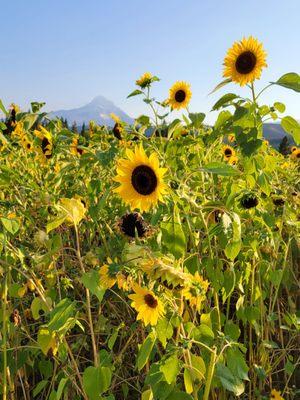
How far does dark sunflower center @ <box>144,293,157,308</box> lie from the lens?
42.8 inches

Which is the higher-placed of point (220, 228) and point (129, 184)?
point (129, 184)

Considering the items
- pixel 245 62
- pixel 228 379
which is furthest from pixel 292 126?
pixel 228 379

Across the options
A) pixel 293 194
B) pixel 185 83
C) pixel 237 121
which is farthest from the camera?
pixel 185 83

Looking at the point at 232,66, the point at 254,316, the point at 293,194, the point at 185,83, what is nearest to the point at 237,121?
the point at 232,66

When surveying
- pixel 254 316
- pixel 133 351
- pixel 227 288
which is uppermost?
pixel 227 288

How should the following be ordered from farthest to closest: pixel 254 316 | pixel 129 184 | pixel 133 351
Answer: pixel 133 351 < pixel 254 316 < pixel 129 184

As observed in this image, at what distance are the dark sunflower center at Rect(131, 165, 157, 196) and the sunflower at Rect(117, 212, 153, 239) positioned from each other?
0.10 meters

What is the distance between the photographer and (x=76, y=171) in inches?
76.9

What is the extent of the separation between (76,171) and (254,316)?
0.95m

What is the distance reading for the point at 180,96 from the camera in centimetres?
281

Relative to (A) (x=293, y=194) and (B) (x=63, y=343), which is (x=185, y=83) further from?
(B) (x=63, y=343)

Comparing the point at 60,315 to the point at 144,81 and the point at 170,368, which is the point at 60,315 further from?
the point at 144,81

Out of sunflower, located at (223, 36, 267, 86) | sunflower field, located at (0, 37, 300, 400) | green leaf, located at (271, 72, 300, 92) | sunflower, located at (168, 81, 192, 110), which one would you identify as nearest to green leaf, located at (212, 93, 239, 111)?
sunflower field, located at (0, 37, 300, 400)

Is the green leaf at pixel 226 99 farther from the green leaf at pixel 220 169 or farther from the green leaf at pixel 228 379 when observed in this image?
the green leaf at pixel 228 379
